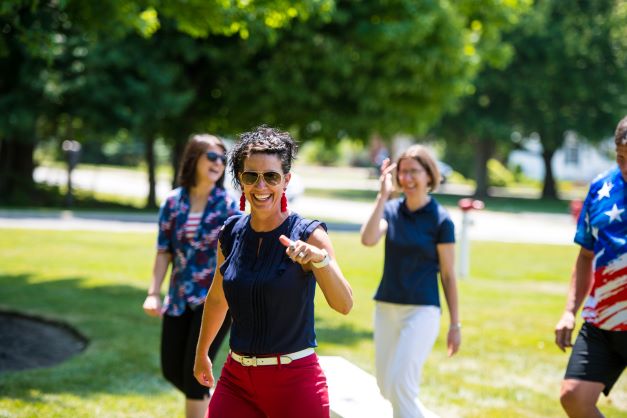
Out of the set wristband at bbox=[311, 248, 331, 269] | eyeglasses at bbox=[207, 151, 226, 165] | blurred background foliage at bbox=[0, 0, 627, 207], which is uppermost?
blurred background foliage at bbox=[0, 0, 627, 207]

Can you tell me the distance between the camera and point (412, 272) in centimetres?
577

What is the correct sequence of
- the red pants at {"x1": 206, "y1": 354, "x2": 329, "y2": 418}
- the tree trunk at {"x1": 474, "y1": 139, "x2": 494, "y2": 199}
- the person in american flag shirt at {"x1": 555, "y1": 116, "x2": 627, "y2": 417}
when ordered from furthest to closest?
the tree trunk at {"x1": 474, "y1": 139, "x2": 494, "y2": 199}, the person in american flag shirt at {"x1": 555, "y1": 116, "x2": 627, "y2": 417}, the red pants at {"x1": 206, "y1": 354, "x2": 329, "y2": 418}

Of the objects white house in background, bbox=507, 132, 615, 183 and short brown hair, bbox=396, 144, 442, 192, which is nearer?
short brown hair, bbox=396, 144, 442, 192

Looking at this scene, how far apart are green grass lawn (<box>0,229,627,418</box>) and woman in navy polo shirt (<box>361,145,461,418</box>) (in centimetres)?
138

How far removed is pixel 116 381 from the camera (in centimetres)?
754

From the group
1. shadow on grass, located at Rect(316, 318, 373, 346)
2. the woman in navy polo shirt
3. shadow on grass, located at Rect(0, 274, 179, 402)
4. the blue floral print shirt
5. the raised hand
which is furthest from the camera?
shadow on grass, located at Rect(316, 318, 373, 346)

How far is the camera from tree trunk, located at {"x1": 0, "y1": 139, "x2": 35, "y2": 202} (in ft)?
86.2

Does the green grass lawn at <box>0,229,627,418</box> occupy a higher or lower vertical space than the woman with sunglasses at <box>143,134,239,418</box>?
lower

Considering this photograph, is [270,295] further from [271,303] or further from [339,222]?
[339,222]

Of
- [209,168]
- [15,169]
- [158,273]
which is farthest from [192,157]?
[15,169]

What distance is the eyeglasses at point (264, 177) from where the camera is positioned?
3.57m

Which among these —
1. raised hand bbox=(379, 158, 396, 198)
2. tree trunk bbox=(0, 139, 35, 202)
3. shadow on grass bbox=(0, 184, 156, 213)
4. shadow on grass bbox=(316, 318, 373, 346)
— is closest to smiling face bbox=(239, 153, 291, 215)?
raised hand bbox=(379, 158, 396, 198)

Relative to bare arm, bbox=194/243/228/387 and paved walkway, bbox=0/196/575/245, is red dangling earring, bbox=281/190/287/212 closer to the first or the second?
bare arm, bbox=194/243/228/387

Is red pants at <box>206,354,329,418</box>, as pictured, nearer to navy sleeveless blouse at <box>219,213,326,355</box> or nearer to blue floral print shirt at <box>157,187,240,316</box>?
navy sleeveless blouse at <box>219,213,326,355</box>
